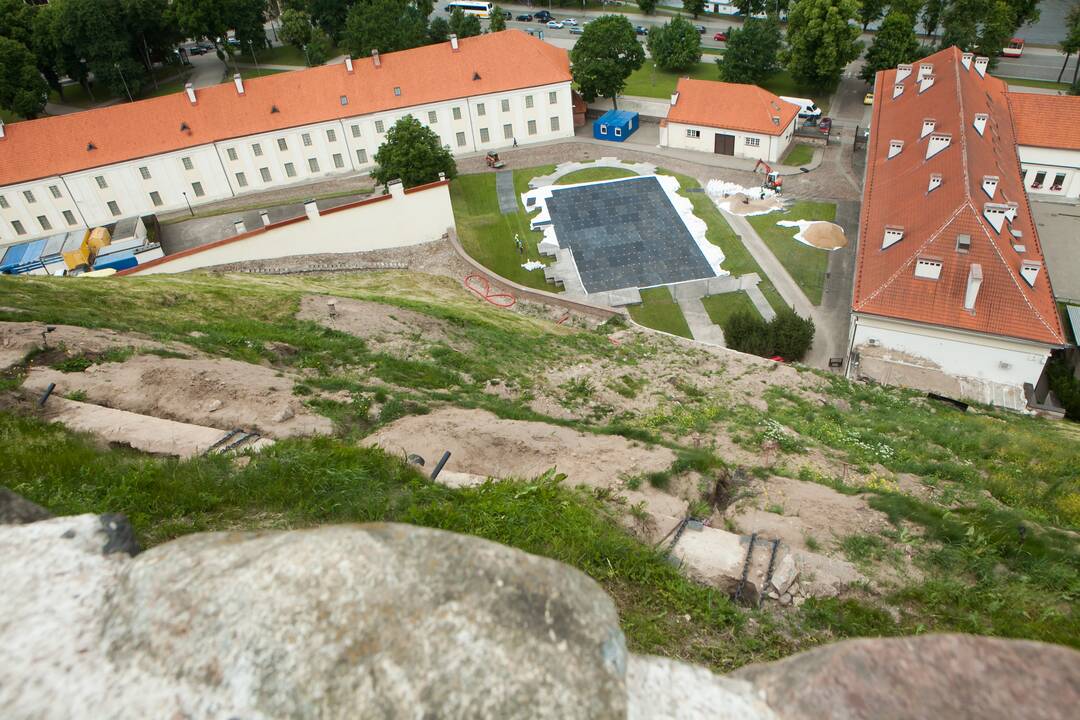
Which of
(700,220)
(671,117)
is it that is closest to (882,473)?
(700,220)

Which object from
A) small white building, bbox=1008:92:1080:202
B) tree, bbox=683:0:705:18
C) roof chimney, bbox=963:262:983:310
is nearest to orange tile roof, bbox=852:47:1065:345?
roof chimney, bbox=963:262:983:310

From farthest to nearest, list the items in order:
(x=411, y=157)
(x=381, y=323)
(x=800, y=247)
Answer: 1. (x=411, y=157)
2. (x=800, y=247)
3. (x=381, y=323)

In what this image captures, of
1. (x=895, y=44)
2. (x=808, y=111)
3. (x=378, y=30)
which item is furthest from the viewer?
(x=378, y=30)

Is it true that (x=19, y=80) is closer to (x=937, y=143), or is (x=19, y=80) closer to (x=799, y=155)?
(x=799, y=155)

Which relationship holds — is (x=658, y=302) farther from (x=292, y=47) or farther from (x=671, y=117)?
(x=292, y=47)

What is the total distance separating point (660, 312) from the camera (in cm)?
3816

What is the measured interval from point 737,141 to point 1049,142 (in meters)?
21.9

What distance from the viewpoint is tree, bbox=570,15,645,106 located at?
205 ft

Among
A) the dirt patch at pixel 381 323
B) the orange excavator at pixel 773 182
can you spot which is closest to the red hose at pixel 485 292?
the dirt patch at pixel 381 323

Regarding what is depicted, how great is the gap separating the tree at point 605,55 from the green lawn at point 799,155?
1822 cm

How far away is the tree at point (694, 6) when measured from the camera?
294 feet

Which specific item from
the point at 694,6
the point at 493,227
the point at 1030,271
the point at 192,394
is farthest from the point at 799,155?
the point at 192,394

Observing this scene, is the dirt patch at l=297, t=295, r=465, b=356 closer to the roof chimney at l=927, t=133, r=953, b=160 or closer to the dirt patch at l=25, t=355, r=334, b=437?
the dirt patch at l=25, t=355, r=334, b=437

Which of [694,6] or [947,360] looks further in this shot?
[694,6]
